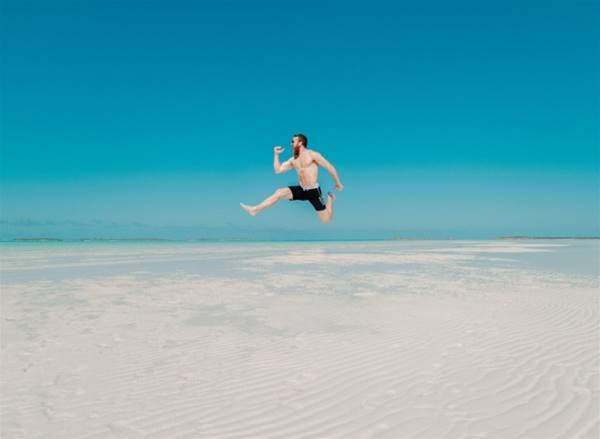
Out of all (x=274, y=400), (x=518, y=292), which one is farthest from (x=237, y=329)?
(x=518, y=292)

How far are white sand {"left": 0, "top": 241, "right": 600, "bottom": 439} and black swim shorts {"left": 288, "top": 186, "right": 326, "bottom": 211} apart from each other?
2199 mm

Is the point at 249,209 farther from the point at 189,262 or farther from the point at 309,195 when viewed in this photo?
the point at 189,262

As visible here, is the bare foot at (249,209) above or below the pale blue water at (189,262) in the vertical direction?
above

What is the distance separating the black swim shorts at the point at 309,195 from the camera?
29.5 feet

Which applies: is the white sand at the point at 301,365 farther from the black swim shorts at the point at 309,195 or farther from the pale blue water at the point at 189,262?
the pale blue water at the point at 189,262

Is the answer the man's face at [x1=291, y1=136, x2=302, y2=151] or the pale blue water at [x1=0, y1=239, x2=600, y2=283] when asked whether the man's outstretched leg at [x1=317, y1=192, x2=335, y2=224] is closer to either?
the man's face at [x1=291, y1=136, x2=302, y2=151]

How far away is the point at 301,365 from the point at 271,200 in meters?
4.11

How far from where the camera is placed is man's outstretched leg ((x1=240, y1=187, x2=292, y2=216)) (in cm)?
916

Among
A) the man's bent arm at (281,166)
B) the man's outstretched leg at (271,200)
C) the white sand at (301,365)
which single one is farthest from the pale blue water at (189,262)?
the man's bent arm at (281,166)

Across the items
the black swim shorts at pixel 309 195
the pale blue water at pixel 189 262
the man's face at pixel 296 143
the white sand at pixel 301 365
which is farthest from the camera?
the pale blue water at pixel 189 262

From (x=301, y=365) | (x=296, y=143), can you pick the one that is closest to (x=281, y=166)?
(x=296, y=143)

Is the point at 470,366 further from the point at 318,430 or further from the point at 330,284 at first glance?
the point at 330,284

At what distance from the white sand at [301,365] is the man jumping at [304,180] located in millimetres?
2096

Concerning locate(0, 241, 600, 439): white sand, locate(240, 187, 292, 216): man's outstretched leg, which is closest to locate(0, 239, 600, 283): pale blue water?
locate(0, 241, 600, 439): white sand
